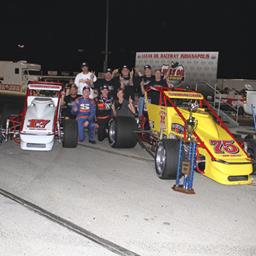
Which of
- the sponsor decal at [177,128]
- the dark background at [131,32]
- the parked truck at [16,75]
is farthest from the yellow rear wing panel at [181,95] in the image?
the dark background at [131,32]

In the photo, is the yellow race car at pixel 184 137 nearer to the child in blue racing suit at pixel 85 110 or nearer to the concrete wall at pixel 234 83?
the child in blue racing suit at pixel 85 110

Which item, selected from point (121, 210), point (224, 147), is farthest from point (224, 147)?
point (121, 210)

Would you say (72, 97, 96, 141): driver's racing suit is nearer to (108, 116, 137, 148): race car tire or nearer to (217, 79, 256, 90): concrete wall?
(108, 116, 137, 148): race car tire

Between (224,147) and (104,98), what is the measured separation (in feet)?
13.5

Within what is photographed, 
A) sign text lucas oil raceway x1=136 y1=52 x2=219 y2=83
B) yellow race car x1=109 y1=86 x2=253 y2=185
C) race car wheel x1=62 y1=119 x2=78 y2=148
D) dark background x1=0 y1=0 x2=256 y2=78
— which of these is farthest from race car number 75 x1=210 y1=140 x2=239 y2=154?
dark background x1=0 y1=0 x2=256 y2=78

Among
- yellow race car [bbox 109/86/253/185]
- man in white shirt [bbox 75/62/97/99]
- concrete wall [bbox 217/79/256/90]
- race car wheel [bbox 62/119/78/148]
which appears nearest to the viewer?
yellow race car [bbox 109/86/253/185]

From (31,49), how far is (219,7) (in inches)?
1510

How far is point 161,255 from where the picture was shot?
→ 388cm

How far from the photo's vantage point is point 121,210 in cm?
506

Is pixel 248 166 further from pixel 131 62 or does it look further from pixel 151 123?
pixel 131 62

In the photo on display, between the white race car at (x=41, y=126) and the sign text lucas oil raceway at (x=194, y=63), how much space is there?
27.3 ft

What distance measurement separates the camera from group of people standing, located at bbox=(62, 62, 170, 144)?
9383mm

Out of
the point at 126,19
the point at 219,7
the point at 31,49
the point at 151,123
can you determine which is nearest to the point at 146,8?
the point at 126,19

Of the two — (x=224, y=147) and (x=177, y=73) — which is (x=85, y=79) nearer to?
(x=224, y=147)
